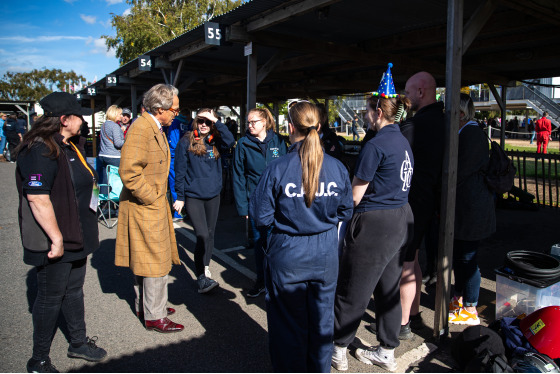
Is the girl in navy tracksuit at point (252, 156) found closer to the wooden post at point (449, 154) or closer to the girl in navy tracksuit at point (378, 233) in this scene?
the girl in navy tracksuit at point (378, 233)

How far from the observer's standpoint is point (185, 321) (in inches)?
140

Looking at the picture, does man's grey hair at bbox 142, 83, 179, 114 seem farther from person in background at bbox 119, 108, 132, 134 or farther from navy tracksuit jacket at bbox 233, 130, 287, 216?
person in background at bbox 119, 108, 132, 134

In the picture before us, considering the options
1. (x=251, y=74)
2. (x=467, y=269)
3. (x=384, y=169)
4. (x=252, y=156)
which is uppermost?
(x=251, y=74)

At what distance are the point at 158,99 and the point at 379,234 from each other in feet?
6.55

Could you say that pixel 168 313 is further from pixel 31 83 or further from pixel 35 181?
pixel 31 83

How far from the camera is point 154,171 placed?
314 cm

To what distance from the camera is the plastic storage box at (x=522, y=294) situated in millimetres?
3068

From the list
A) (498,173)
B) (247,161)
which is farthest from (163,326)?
(498,173)

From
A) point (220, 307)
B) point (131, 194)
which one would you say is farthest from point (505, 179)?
point (131, 194)

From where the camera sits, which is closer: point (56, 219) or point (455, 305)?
point (56, 219)

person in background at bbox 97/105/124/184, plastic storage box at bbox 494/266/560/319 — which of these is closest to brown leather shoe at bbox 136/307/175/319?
plastic storage box at bbox 494/266/560/319

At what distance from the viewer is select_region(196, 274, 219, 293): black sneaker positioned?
13.5ft

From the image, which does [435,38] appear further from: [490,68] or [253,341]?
[253,341]

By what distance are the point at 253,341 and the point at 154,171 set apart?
1.62 m
